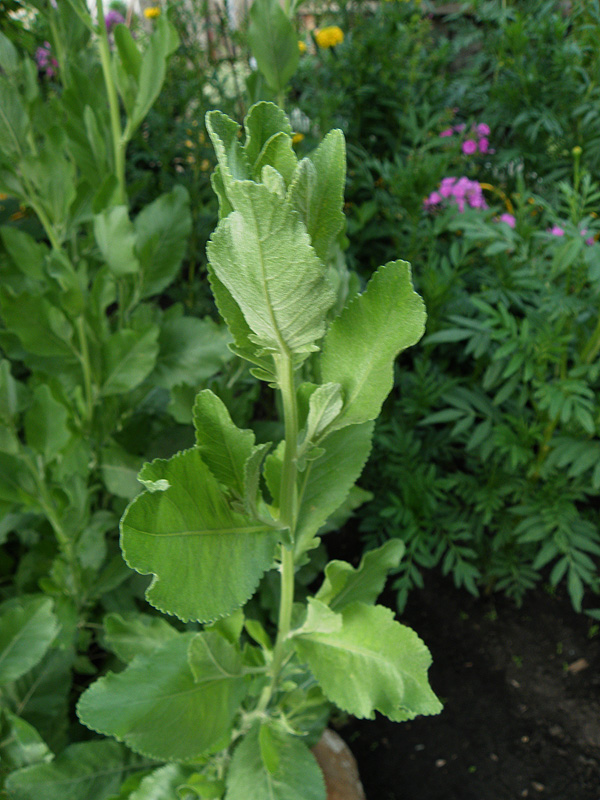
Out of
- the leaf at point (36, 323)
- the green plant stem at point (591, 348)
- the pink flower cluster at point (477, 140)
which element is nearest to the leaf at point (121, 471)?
the leaf at point (36, 323)

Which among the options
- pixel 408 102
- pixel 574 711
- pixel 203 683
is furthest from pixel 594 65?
pixel 203 683

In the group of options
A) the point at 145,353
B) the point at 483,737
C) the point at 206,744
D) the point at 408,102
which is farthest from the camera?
the point at 408,102

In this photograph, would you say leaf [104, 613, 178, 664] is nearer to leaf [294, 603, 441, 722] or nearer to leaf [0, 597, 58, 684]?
leaf [0, 597, 58, 684]

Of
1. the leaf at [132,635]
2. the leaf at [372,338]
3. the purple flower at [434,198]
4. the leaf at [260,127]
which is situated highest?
Result: the leaf at [260,127]

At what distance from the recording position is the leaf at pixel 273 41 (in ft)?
2.16

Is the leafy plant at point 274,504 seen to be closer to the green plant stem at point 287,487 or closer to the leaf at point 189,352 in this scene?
the green plant stem at point 287,487

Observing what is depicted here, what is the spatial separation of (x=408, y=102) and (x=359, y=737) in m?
1.70

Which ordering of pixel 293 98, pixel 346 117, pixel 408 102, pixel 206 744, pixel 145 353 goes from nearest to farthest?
pixel 206 744 < pixel 145 353 < pixel 408 102 < pixel 346 117 < pixel 293 98

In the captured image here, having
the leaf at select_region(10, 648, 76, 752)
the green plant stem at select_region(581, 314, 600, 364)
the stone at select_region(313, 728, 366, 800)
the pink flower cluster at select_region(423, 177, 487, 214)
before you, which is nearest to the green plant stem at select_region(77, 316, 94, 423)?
the leaf at select_region(10, 648, 76, 752)

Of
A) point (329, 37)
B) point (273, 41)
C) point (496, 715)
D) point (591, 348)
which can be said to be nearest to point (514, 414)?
point (591, 348)

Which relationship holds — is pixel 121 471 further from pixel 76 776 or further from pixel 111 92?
pixel 111 92

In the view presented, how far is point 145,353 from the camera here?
887 millimetres

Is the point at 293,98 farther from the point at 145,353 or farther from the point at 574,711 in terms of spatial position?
the point at 574,711

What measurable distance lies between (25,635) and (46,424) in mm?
296
